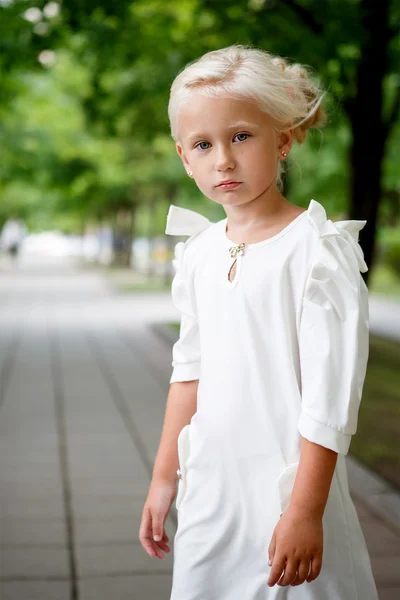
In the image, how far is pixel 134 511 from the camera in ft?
16.0

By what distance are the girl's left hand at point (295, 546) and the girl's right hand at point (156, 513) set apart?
440 millimetres

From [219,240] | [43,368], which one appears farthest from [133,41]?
[219,240]

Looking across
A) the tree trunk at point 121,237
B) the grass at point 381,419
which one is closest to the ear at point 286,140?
the grass at point 381,419

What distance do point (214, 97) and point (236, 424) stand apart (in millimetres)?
650

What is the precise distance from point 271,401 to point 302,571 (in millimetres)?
327

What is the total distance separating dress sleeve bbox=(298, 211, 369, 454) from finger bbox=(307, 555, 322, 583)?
0.21 m

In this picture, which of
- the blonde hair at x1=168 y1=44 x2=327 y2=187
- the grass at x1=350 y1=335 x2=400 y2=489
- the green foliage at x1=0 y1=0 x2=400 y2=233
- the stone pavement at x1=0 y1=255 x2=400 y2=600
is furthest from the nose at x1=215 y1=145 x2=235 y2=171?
the grass at x1=350 y1=335 x2=400 y2=489

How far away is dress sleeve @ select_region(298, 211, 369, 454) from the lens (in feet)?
5.60

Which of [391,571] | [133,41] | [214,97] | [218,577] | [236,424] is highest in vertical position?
[133,41]

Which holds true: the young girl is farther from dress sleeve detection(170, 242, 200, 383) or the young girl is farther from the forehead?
dress sleeve detection(170, 242, 200, 383)

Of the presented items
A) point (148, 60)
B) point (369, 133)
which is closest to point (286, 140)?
point (369, 133)

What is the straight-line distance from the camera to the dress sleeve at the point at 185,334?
2.09 meters

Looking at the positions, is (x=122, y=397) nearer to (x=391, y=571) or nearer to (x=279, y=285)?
(x=391, y=571)

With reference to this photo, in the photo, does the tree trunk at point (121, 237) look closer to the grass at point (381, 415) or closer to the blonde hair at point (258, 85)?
the grass at point (381, 415)
